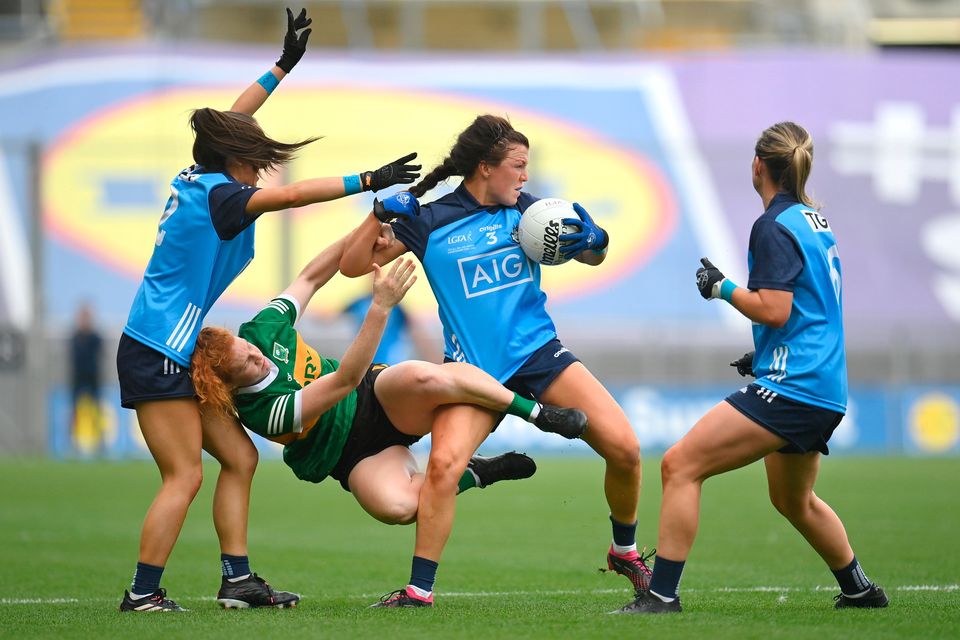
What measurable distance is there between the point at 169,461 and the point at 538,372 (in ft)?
5.94

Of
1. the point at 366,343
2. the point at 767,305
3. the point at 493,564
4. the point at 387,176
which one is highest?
the point at 387,176

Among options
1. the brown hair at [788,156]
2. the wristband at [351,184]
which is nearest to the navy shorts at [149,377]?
the wristband at [351,184]

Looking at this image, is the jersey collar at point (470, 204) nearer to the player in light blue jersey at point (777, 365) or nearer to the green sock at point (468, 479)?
the player in light blue jersey at point (777, 365)

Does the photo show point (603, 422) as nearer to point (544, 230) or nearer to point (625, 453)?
point (625, 453)

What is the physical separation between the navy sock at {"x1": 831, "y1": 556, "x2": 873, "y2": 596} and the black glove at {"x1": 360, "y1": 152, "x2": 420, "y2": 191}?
8.90 ft

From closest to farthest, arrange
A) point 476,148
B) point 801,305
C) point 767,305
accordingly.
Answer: point 767,305 < point 801,305 < point 476,148

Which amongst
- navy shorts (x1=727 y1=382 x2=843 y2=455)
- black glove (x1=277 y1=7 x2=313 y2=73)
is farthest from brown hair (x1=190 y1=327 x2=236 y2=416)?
navy shorts (x1=727 y1=382 x2=843 y2=455)

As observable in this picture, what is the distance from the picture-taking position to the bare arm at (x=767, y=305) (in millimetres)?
5723

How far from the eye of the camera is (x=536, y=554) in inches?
354

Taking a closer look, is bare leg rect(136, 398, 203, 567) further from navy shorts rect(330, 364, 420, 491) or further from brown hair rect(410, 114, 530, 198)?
brown hair rect(410, 114, 530, 198)

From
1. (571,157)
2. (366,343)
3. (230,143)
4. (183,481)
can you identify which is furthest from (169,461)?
(571,157)

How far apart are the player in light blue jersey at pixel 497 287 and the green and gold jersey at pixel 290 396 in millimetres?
477

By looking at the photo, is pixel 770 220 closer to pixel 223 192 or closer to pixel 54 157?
pixel 223 192

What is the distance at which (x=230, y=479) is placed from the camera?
6.41 m
